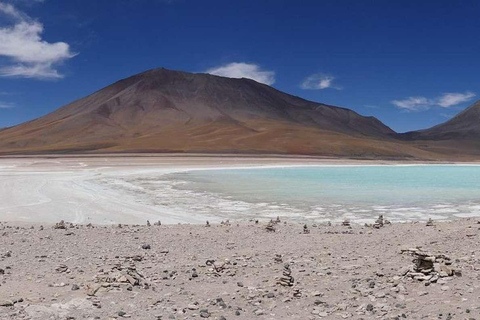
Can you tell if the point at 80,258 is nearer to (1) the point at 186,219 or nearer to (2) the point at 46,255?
(2) the point at 46,255

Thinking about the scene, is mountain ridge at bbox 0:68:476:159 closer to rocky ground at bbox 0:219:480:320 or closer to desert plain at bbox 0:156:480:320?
desert plain at bbox 0:156:480:320

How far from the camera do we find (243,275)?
705 cm

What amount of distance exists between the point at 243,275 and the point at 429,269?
2.54 meters

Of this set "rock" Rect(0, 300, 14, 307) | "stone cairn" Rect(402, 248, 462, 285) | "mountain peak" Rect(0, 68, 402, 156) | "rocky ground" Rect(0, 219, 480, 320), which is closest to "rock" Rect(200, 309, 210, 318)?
"rocky ground" Rect(0, 219, 480, 320)

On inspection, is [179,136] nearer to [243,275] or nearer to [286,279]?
[243,275]

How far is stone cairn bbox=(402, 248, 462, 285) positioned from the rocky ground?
0.04 ft

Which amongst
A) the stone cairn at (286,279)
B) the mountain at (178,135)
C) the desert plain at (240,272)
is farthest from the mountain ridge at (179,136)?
the stone cairn at (286,279)

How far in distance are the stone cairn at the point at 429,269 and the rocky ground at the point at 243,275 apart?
1 cm

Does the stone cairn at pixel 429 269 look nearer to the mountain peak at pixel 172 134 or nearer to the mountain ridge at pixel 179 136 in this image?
the mountain ridge at pixel 179 136

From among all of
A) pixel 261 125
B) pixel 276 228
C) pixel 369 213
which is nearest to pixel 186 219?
pixel 276 228

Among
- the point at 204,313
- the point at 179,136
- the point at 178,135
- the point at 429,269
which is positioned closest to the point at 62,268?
the point at 204,313

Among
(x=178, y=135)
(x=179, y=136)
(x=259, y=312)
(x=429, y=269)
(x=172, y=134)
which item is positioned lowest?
(x=259, y=312)

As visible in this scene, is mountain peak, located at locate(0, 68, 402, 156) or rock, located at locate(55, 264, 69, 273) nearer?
rock, located at locate(55, 264, 69, 273)

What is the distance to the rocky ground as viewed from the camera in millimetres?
5645
